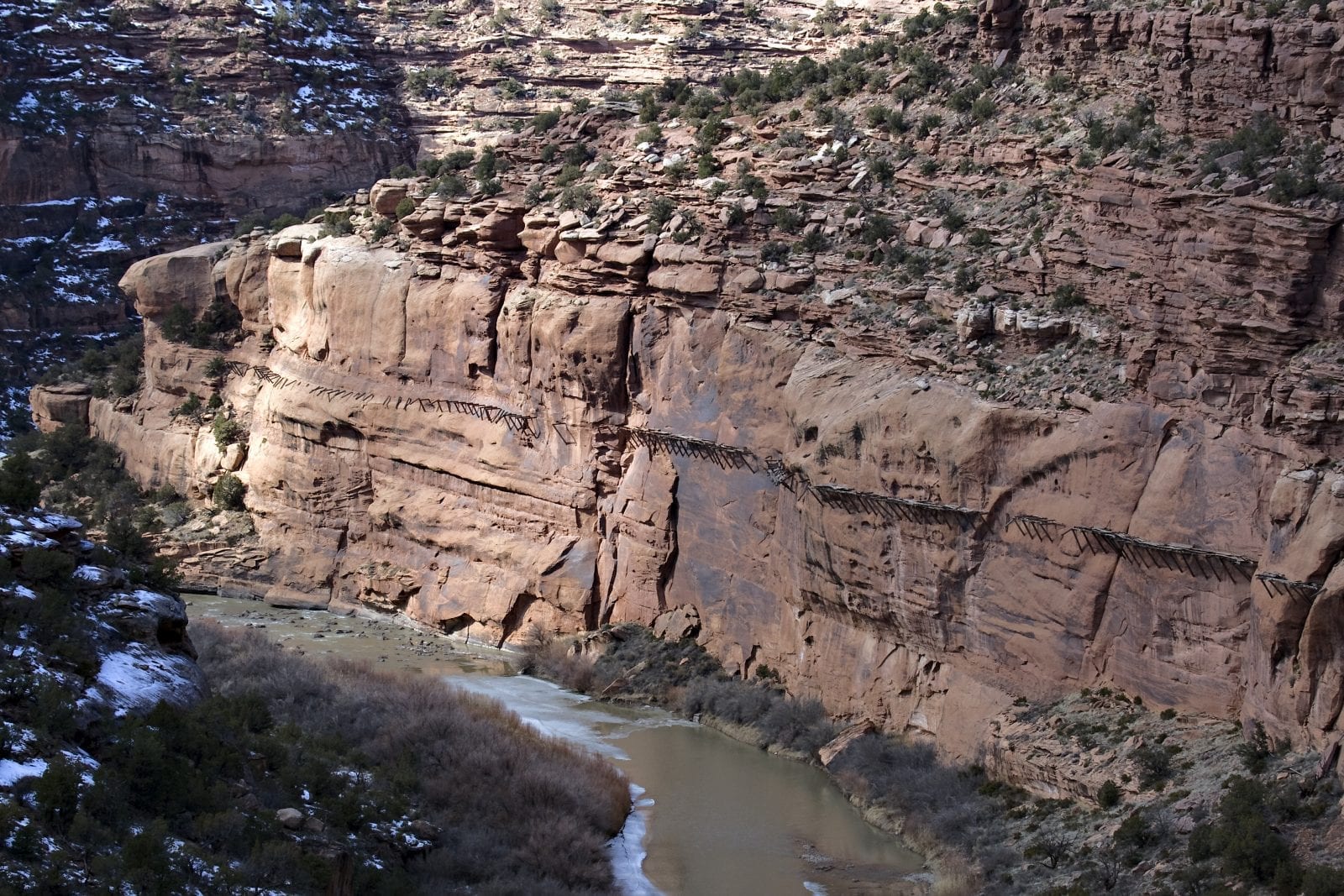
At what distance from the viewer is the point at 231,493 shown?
1764 inches

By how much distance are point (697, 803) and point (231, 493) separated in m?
Answer: 19.1

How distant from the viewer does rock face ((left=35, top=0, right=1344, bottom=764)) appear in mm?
25578

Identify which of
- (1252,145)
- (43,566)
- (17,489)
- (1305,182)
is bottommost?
(43,566)

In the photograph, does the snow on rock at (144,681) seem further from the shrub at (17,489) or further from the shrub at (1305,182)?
the shrub at (1305,182)

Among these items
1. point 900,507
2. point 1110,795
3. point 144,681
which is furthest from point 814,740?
point 144,681

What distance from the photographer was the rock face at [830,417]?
83.9ft

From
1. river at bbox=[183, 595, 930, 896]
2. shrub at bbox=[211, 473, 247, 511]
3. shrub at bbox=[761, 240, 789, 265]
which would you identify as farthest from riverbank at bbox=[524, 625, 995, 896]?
shrub at bbox=[211, 473, 247, 511]

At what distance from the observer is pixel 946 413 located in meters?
29.5

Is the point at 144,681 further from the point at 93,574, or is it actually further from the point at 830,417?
the point at 830,417

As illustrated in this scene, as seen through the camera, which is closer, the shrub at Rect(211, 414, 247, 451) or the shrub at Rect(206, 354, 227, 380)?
the shrub at Rect(211, 414, 247, 451)

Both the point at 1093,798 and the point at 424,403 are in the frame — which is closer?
the point at 1093,798

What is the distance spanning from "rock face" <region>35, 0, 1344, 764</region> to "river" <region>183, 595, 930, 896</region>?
179 centimetres

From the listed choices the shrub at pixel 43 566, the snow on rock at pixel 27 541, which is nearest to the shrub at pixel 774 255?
the snow on rock at pixel 27 541

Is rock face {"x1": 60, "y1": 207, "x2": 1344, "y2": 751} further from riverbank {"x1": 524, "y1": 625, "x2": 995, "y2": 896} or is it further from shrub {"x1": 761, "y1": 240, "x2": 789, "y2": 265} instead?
shrub {"x1": 761, "y1": 240, "x2": 789, "y2": 265}
